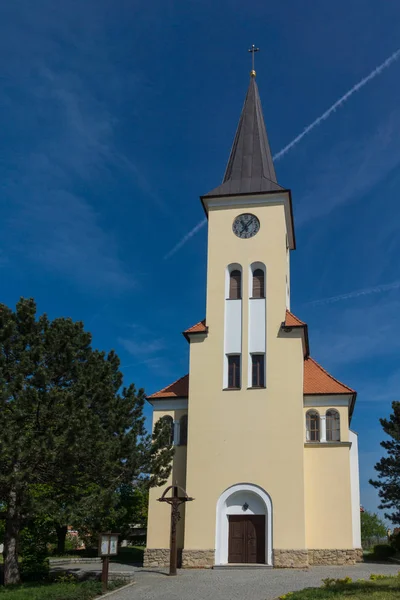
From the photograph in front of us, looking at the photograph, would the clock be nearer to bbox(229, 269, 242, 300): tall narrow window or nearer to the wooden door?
bbox(229, 269, 242, 300): tall narrow window

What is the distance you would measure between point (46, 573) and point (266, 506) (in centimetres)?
940

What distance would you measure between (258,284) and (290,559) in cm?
1222

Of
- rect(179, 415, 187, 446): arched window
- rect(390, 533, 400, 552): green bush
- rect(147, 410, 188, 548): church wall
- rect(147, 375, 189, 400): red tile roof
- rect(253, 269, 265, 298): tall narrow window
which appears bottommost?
rect(390, 533, 400, 552): green bush

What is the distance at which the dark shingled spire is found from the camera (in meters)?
30.9

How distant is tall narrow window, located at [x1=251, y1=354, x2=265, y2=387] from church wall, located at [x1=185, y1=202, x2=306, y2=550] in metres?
0.37

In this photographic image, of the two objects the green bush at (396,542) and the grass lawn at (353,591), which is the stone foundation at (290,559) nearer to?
the grass lawn at (353,591)

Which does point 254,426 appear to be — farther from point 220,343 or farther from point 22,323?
point 22,323

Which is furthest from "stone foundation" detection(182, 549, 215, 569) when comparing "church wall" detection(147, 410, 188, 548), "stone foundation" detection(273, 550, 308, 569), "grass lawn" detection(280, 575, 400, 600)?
"grass lawn" detection(280, 575, 400, 600)

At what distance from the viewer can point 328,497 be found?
2636 centimetres

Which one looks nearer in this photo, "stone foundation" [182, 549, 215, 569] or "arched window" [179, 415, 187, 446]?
"stone foundation" [182, 549, 215, 569]

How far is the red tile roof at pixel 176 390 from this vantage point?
96.6ft

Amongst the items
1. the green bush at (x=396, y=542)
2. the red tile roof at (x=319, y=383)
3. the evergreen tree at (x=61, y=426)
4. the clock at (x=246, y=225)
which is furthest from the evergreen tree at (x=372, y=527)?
the evergreen tree at (x=61, y=426)

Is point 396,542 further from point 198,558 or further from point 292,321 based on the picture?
point 292,321

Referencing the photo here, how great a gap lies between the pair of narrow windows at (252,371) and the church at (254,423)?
0.07m
